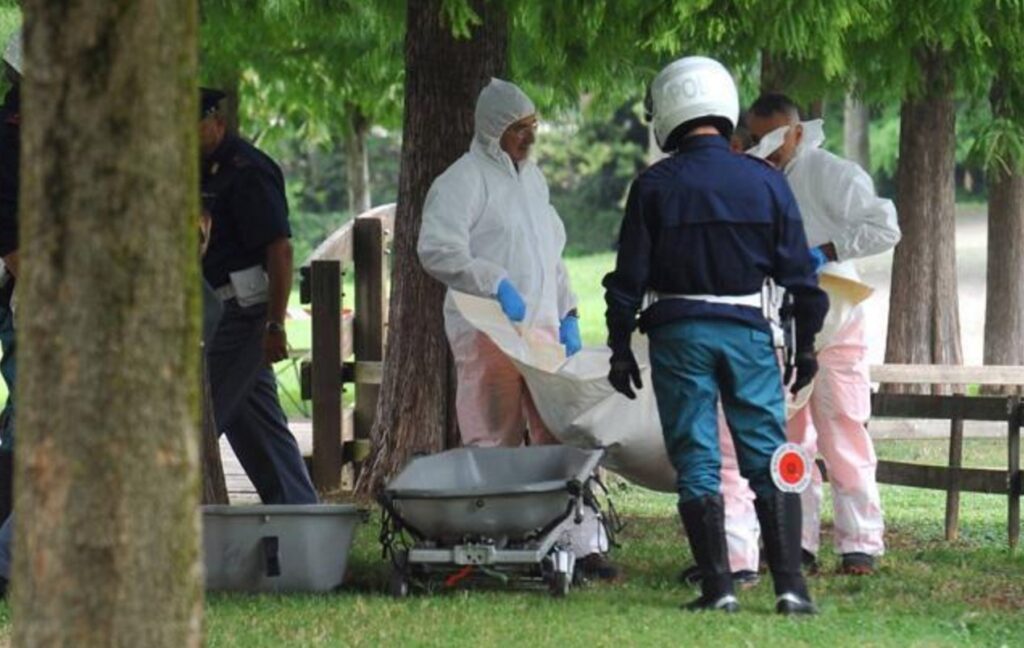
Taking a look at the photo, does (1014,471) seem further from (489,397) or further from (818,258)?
(489,397)

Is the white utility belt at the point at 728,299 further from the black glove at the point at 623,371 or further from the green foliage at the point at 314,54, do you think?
the green foliage at the point at 314,54

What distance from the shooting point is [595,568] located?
356 inches

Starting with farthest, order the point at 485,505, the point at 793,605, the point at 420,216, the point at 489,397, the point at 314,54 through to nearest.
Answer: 1. the point at 314,54
2. the point at 420,216
3. the point at 489,397
4. the point at 485,505
5. the point at 793,605

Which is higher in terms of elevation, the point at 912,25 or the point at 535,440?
the point at 912,25

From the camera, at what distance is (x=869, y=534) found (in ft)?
30.5

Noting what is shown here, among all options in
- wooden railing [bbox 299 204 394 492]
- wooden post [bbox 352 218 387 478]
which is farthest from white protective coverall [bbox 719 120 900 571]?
wooden post [bbox 352 218 387 478]

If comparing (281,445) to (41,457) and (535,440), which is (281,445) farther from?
(41,457)

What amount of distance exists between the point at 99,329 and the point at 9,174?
3.87m

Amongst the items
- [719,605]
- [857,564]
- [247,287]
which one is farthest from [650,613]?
[247,287]

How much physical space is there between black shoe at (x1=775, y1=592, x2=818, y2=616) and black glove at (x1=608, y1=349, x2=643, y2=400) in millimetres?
876

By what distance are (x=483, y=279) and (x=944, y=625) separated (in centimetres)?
248

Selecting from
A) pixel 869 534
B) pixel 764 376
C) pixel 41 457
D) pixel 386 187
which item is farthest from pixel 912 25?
pixel 386 187

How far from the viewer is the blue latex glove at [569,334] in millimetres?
9805

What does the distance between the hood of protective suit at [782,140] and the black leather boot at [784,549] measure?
5.62 ft
